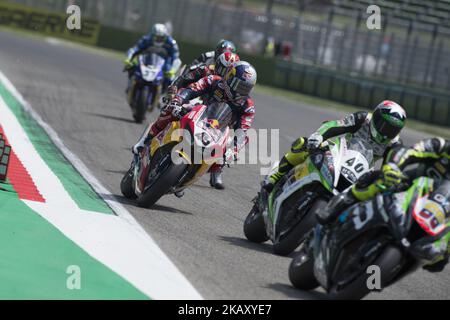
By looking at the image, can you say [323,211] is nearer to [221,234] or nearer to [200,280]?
[200,280]

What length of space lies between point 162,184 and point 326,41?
3038 cm

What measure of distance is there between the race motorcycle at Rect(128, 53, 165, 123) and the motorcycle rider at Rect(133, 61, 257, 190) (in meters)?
8.49

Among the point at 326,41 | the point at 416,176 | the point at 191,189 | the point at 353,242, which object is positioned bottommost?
the point at 191,189

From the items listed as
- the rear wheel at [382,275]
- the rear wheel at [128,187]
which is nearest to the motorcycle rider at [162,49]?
the rear wheel at [128,187]

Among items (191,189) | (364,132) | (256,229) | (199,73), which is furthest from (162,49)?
(364,132)

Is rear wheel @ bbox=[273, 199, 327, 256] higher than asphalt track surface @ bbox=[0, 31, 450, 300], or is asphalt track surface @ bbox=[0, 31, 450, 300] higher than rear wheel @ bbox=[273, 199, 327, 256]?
rear wheel @ bbox=[273, 199, 327, 256]

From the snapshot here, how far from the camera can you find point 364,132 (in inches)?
356

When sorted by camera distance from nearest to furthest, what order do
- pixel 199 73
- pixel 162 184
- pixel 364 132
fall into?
pixel 364 132 < pixel 162 184 < pixel 199 73

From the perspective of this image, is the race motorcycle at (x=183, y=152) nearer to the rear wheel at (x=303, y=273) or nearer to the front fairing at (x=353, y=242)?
the rear wheel at (x=303, y=273)

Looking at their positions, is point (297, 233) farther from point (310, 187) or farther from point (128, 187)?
point (128, 187)

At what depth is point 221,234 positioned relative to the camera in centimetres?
970

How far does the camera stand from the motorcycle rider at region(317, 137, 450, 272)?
7113 millimetres

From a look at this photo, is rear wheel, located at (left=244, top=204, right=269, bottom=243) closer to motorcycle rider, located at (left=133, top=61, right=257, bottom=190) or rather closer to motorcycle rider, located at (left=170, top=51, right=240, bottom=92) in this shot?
motorcycle rider, located at (left=133, top=61, right=257, bottom=190)

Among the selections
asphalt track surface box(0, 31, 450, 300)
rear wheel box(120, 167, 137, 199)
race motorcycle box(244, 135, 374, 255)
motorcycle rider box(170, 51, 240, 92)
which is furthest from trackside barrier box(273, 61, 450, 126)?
race motorcycle box(244, 135, 374, 255)
